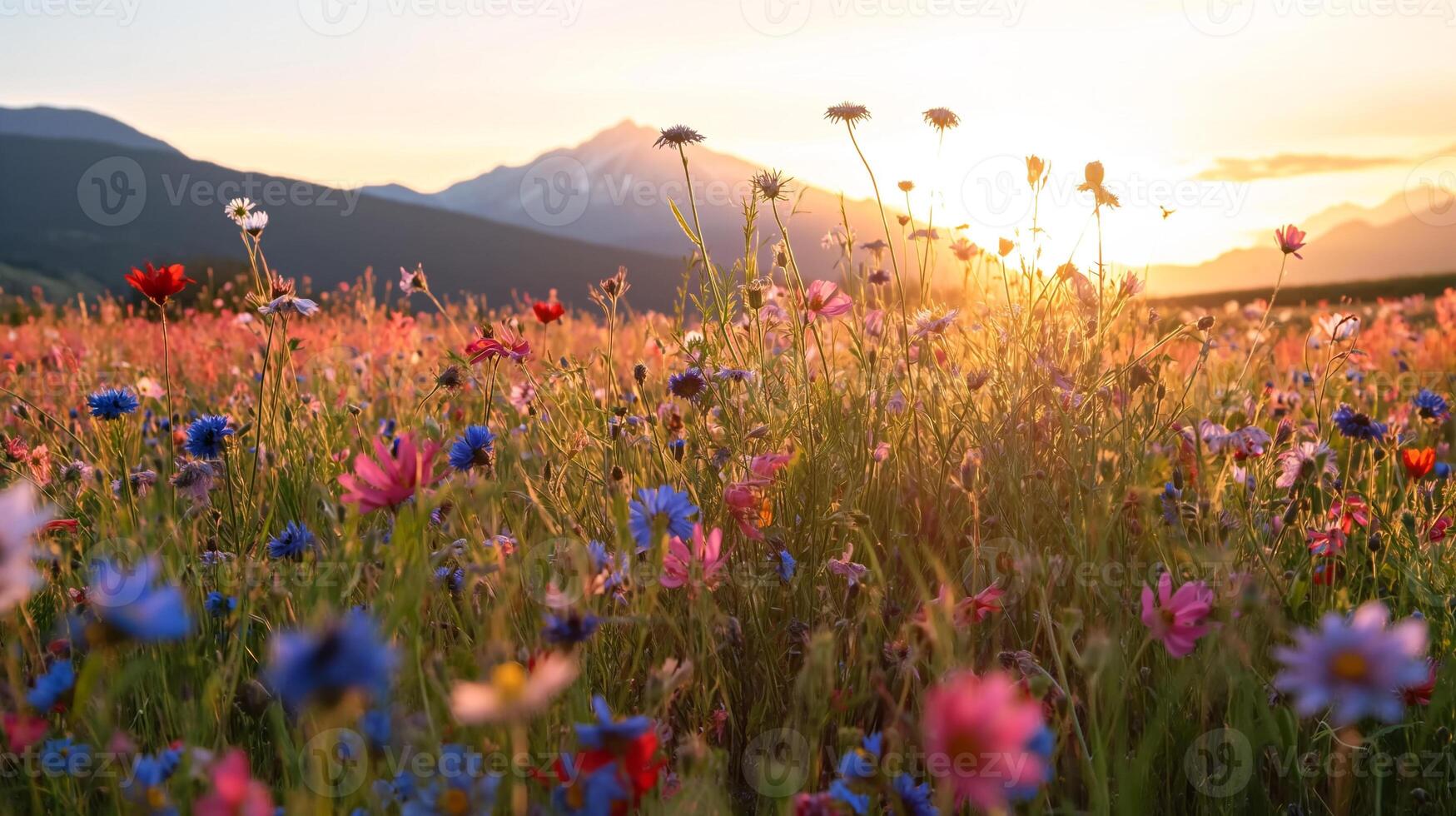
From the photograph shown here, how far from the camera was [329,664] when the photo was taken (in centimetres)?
48

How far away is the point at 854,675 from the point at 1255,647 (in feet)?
2.05

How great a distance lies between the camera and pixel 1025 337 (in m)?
1.96

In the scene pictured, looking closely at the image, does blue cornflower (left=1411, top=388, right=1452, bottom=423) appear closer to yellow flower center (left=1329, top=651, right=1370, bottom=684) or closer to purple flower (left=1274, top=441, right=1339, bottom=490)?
purple flower (left=1274, top=441, right=1339, bottom=490)

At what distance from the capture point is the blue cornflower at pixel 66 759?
94 cm

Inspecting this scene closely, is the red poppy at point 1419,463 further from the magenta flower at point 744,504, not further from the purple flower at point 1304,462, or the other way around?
the magenta flower at point 744,504

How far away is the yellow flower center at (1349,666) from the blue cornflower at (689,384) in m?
1.28

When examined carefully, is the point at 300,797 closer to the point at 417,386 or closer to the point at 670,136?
the point at 670,136

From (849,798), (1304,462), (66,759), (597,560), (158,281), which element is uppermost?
(158,281)

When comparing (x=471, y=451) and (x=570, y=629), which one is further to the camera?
(x=471, y=451)

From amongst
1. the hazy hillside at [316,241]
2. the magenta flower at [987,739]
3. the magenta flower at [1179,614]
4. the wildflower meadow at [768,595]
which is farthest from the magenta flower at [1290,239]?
the hazy hillside at [316,241]

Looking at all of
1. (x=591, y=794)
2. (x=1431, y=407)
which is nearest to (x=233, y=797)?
(x=591, y=794)

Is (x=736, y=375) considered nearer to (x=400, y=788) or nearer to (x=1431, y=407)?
(x=400, y=788)

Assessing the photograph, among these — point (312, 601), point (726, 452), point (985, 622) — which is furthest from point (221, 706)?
point (985, 622)

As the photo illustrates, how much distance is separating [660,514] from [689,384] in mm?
743
